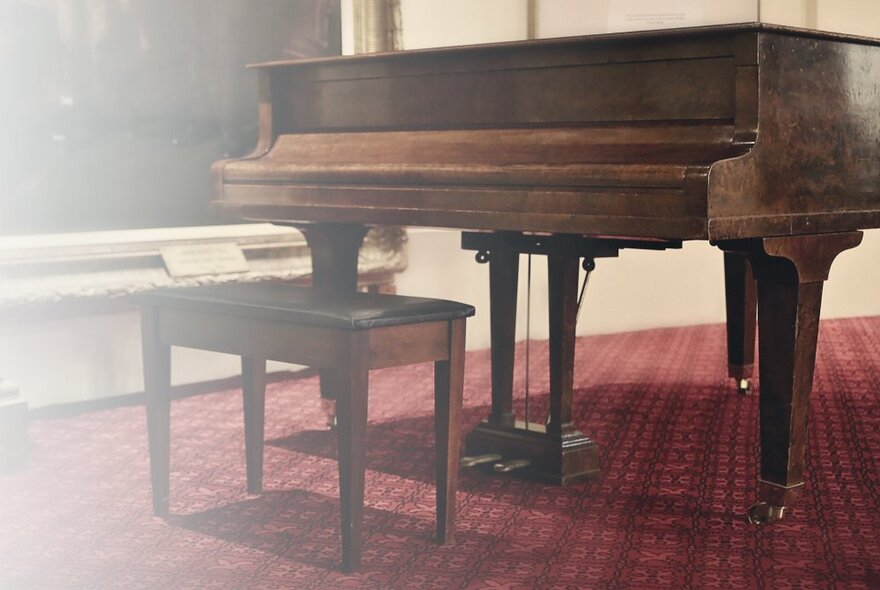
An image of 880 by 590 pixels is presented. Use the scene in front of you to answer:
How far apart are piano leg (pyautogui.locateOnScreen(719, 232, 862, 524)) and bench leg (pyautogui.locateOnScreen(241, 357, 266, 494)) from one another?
125 centimetres

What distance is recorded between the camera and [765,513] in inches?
114

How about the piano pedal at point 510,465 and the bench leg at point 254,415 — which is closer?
the bench leg at point 254,415

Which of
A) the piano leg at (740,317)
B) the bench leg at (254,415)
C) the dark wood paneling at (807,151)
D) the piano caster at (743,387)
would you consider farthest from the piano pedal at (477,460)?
the piano caster at (743,387)

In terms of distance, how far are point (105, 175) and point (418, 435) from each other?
5.28ft

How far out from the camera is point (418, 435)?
3967 millimetres

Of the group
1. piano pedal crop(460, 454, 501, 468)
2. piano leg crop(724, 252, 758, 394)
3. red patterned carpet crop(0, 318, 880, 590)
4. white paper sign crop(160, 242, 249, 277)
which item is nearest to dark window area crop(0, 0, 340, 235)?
white paper sign crop(160, 242, 249, 277)

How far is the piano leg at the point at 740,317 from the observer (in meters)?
4.30

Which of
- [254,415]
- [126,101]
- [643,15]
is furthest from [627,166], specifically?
[643,15]

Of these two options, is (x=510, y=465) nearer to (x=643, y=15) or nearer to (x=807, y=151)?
(x=807, y=151)

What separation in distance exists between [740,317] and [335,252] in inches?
62.5

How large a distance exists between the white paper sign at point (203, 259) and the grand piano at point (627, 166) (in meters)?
1.38

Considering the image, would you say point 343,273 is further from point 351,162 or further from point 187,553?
point 187,553

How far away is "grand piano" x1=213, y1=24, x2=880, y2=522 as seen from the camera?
8.58ft

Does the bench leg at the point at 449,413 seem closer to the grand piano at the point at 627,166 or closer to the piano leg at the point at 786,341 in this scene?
the grand piano at the point at 627,166
